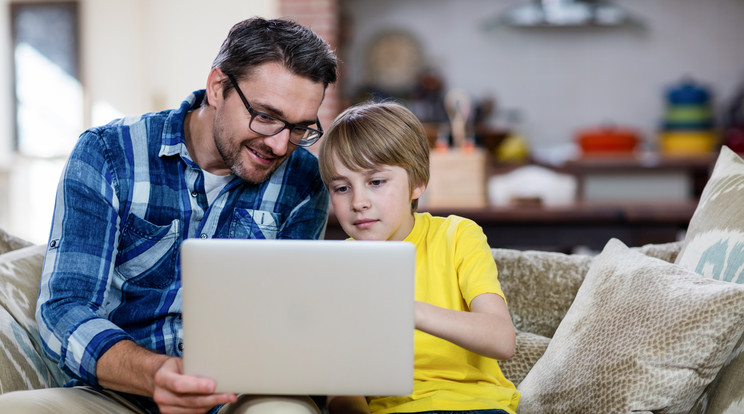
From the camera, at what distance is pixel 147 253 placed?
56.4 inches

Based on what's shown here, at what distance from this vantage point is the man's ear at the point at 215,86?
4.89 feet

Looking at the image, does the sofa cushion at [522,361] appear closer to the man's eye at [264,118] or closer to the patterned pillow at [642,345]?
the patterned pillow at [642,345]

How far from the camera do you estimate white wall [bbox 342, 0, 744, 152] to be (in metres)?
6.08

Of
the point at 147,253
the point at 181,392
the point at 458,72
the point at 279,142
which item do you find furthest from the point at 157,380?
the point at 458,72

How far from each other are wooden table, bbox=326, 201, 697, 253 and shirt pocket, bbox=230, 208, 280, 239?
1009 millimetres

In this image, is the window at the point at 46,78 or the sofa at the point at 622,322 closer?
the sofa at the point at 622,322

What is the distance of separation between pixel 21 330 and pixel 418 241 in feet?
2.52

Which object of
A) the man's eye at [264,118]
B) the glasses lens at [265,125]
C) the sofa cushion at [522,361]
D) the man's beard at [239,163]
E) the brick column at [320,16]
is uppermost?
the brick column at [320,16]

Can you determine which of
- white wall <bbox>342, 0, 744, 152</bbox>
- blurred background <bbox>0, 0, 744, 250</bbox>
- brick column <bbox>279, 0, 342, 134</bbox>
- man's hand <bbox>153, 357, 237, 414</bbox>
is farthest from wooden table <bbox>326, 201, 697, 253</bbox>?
white wall <bbox>342, 0, 744, 152</bbox>

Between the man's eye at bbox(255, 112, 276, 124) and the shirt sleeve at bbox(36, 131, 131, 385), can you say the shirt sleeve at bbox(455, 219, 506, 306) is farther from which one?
the shirt sleeve at bbox(36, 131, 131, 385)

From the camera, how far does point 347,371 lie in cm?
98

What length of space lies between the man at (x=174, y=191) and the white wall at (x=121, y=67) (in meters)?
4.03

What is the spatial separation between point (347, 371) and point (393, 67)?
5517 millimetres

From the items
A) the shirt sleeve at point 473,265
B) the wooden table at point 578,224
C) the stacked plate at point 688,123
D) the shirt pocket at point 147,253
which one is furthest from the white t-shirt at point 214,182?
the stacked plate at point 688,123
